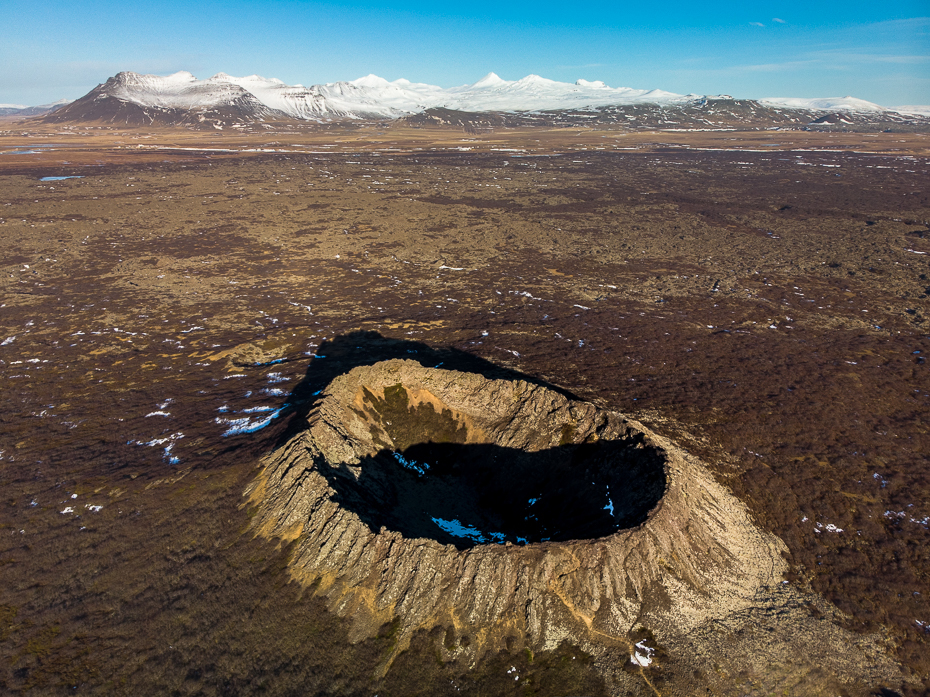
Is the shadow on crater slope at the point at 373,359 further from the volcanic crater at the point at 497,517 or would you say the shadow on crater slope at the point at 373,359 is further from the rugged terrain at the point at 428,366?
the volcanic crater at the point at 497,517

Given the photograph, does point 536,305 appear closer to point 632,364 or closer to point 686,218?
point 632,364

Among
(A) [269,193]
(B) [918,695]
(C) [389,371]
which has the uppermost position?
(A) [269,193]

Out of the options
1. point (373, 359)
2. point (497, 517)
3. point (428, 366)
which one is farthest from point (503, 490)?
point (373, 359)

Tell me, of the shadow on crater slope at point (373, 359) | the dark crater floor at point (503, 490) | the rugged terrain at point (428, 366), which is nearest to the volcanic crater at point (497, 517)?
the dark crater floor at point (503, 490)

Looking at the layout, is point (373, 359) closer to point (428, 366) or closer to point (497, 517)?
point (428, 366)

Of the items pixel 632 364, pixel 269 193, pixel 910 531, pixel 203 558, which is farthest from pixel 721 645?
pixel 269 193

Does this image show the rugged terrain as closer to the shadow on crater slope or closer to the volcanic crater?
the shadow on crater slope
